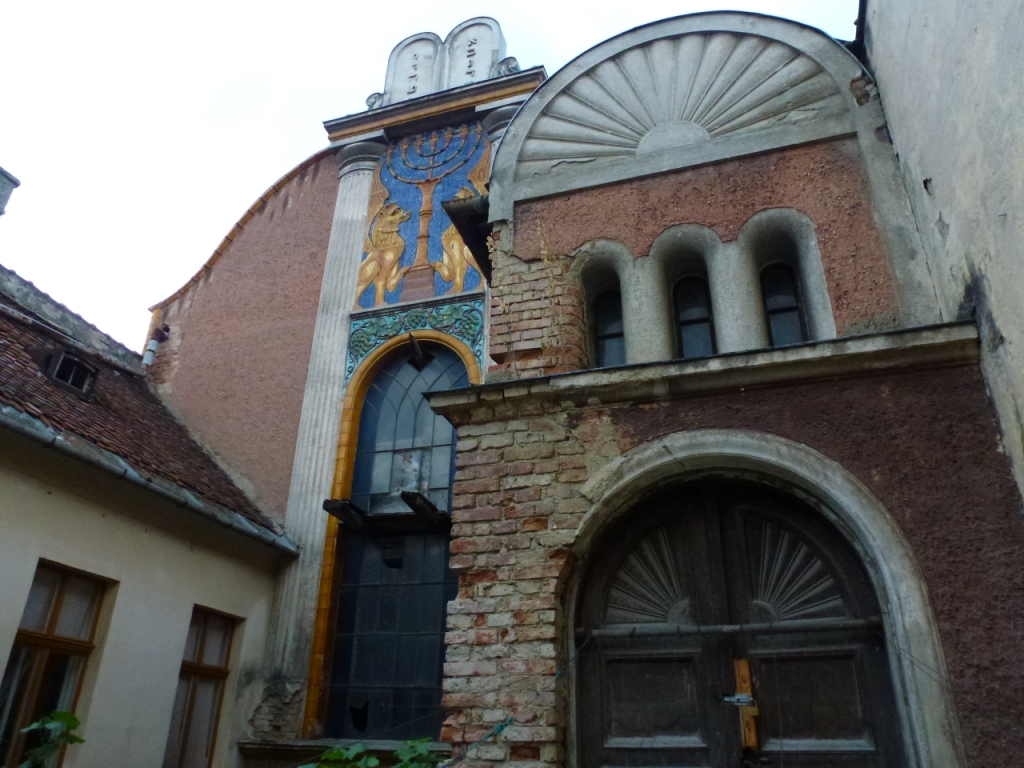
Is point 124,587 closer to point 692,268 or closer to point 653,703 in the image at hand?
point 653,703

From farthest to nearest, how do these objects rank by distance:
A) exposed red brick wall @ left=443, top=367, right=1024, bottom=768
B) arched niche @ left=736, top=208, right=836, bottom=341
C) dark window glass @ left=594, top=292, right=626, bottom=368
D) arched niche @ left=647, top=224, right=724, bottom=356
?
dark window glass @ left=594, top=292, right=626, bottom=368, arched niche @ left=647, top=224, right=724, bottom=356, arched niche @ left=736, top=208, right=836, bottom=341, exposed red brick wall @ left=443, top=367, right=1024, bottom=768

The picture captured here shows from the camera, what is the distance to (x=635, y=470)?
14.6 ft

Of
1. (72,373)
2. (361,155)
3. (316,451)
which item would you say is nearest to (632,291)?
(316,451)

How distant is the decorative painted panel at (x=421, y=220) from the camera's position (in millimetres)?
10500

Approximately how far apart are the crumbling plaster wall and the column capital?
8.29m

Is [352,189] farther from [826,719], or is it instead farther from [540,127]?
[826,719]

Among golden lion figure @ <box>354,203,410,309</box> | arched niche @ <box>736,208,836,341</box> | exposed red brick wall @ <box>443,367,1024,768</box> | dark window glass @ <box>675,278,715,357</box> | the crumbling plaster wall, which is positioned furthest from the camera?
golden lion figure @ <box>354,203,410,309</box>

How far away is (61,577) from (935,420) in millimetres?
6531

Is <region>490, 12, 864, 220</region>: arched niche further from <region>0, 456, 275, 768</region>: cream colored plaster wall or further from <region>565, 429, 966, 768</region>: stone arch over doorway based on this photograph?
<region>0, 456, 275, 768</region>: cream colored plaster wall

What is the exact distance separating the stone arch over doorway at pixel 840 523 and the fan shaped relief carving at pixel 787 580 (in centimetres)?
24

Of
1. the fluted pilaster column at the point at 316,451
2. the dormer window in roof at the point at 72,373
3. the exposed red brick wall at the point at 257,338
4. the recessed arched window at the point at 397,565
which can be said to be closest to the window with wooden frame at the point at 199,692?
the fluted pilaster column at the point at 316,451

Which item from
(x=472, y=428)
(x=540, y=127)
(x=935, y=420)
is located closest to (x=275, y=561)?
(x=472, y=428)

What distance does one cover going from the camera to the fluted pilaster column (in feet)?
27.5

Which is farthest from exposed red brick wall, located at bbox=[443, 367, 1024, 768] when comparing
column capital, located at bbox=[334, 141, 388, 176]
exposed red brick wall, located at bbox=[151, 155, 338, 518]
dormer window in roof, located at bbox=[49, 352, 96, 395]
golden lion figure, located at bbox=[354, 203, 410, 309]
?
column capital, located at bbox=[334, 141, 388, 176]
